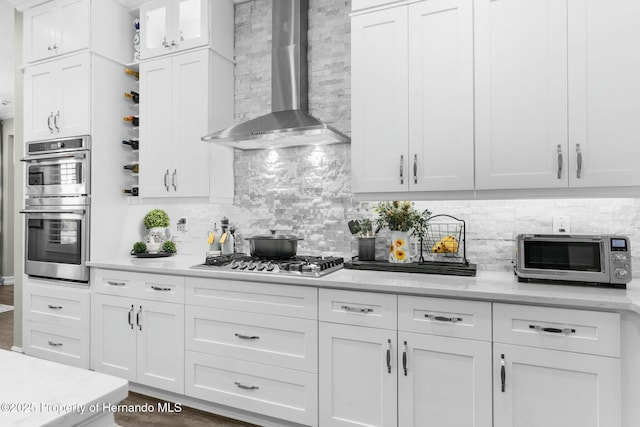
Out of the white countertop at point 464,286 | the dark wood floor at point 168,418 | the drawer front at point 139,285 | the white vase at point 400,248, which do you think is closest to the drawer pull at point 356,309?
the white countertop at point 464,286

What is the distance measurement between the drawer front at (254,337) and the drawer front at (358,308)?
0.43 ft

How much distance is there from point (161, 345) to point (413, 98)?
235 centimetres

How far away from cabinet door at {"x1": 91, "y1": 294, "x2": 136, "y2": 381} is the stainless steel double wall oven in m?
0.33

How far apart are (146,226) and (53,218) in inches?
28.0

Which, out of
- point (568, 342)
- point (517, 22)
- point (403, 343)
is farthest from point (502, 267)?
point (517, 22)

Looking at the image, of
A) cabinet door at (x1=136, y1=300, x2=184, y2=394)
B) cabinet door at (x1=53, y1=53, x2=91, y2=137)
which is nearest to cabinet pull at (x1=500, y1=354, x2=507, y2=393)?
cabinet door at (x1=136, y1=300, x2=184, y2=394)

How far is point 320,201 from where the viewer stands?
120 inches

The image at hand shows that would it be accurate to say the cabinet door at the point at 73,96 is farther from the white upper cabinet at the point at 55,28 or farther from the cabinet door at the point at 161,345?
the cabinet door at the point at 161,345

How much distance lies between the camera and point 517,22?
2.11 metres

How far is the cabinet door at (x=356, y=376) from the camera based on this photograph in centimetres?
206

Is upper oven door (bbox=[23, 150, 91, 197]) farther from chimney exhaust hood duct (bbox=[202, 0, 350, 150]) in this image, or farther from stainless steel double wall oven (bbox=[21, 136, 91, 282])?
chimney exhaust hood duct (bbox=[202, 0, 350, 150])

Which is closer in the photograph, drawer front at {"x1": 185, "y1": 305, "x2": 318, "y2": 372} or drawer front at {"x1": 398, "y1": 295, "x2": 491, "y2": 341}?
drawer front at {"x1": 398, "y1": 295, "x2": 491, "y2": 341}

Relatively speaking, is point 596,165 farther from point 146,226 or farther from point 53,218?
point 53,218

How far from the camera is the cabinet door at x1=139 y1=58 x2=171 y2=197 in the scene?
316cm
